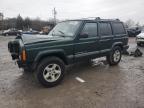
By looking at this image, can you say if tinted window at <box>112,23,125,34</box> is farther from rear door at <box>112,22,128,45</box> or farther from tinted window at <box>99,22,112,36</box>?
tinted window at <box>99,22,112,36</box>

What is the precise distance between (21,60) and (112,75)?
3140mm

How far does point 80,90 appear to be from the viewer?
4238 mm

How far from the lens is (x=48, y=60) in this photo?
4297mm

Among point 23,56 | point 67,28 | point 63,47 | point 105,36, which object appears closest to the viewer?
point 23,56

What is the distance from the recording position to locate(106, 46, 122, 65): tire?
6468 millimetres

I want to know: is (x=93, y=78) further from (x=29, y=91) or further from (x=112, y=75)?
(x=29, y=91)

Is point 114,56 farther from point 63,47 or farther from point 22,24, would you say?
point 22,24

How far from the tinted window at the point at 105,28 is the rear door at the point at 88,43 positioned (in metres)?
0.29

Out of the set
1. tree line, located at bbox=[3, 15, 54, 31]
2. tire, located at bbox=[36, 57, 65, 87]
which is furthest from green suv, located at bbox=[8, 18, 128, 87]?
tree line, located at bbox=[3, 15, 54, 31]

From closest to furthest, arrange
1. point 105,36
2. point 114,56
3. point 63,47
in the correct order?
point 63,47, point 105,36, point 114,56

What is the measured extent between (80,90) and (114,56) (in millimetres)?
3041

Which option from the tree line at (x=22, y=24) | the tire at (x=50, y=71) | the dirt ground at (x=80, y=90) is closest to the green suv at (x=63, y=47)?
the tire at (x=50, y=71)

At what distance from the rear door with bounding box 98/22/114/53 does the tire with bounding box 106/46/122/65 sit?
0.34m

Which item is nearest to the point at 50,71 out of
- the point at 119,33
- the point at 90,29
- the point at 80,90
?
the point at 80,90
